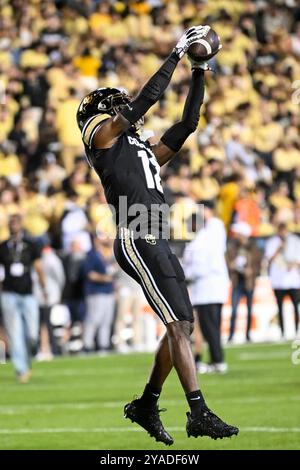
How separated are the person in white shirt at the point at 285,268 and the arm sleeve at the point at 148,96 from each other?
13325 mm

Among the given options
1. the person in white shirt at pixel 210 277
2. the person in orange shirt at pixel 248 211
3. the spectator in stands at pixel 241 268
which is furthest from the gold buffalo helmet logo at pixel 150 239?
the spectator in stands at pixel 241 268

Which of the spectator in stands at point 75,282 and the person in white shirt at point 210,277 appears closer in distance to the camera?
the person in white shirt at point 210,277

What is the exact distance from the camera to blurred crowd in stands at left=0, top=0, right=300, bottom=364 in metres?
21.1

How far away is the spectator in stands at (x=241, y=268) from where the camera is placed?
21562 millimetres

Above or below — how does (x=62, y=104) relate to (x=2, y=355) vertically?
above

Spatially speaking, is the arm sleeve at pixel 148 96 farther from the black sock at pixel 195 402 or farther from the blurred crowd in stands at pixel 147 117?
the blurred crowd in stands at pixel 147 117

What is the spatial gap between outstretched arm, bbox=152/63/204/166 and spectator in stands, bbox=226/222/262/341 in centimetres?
1220

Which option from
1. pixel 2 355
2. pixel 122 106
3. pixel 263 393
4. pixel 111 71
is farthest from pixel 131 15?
pixel 122 106

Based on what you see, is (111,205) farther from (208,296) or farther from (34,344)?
(34,344)

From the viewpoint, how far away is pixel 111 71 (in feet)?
79.6

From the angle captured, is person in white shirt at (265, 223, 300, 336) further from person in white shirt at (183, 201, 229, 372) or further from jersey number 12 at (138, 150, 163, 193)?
jersey number 12 at (138, 150, 163, 193)
